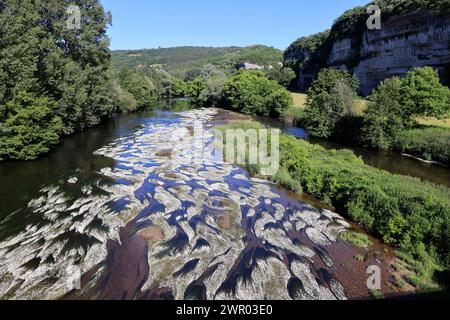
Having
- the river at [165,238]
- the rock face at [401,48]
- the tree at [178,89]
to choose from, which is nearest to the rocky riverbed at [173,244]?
the river at [165,238]

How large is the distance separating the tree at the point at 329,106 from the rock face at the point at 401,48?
26.6 meters

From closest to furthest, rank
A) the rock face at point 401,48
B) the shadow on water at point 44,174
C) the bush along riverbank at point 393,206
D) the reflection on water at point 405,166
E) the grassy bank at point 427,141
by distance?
the bush along riverbank at point 393,206
the shadow on water at point 44,174
the reflection on water at point 405,166
the grassy bank at point 427,141
the rock face at point 401,48

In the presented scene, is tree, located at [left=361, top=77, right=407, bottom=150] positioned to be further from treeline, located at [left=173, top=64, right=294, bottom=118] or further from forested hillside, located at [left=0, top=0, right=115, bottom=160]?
forested hillside, located at [left=0, top=0, right=115, bottom=160]

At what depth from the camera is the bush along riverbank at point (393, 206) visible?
13.9 meters

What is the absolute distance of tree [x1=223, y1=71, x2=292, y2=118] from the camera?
67.0 m

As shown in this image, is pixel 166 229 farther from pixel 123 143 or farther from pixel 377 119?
pixel 377 119

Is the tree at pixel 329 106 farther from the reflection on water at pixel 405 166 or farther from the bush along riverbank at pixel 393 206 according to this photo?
the bush along riverbank at pixel 393 206

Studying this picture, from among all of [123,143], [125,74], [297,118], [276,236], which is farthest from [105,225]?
[125,74]

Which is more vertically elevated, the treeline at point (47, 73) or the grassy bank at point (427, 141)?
the treeline at point (47, 73)

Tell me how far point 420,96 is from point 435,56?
101ft

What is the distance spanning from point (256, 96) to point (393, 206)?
5799 centimetres

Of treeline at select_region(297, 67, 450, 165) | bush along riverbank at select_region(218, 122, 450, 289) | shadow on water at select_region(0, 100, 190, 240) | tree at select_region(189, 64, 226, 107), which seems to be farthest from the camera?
tree at select_region(189, 64, 226, 107)

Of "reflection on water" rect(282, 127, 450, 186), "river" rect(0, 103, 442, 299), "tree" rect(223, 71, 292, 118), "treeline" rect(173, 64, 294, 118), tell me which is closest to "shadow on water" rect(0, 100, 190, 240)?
"river" rect(0, 103, 442, 299)

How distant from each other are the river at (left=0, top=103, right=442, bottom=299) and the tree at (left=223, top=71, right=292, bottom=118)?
43015mm
